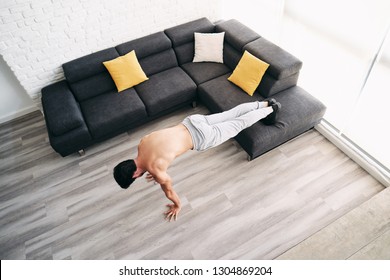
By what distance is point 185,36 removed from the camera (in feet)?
12.5

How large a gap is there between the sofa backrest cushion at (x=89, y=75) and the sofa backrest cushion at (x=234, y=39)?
1.56m

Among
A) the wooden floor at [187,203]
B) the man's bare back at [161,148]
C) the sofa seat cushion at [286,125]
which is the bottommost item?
the wooden floor at [187,203]

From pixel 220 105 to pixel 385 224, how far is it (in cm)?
208

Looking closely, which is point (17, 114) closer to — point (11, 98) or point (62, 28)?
point (11, 98)

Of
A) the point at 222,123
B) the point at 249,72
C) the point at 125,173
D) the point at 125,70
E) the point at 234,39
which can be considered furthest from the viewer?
the point at 234,39

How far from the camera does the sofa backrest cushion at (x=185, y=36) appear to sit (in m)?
3.80

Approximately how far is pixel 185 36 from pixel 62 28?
163 cm

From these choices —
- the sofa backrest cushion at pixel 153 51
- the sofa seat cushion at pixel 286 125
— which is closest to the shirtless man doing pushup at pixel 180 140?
the sofa seat cushion at pixel 286 125

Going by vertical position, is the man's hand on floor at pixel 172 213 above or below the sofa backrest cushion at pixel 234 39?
below

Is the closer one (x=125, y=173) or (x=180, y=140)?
(x=125, y=173)

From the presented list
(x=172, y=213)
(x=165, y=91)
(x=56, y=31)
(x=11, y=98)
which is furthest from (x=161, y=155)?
(x=11, y=98)

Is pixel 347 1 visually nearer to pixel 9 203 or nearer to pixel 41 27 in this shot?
pixel 41 27

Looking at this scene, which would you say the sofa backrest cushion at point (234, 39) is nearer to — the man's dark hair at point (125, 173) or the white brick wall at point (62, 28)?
the white brick wall at point (62, 28)
